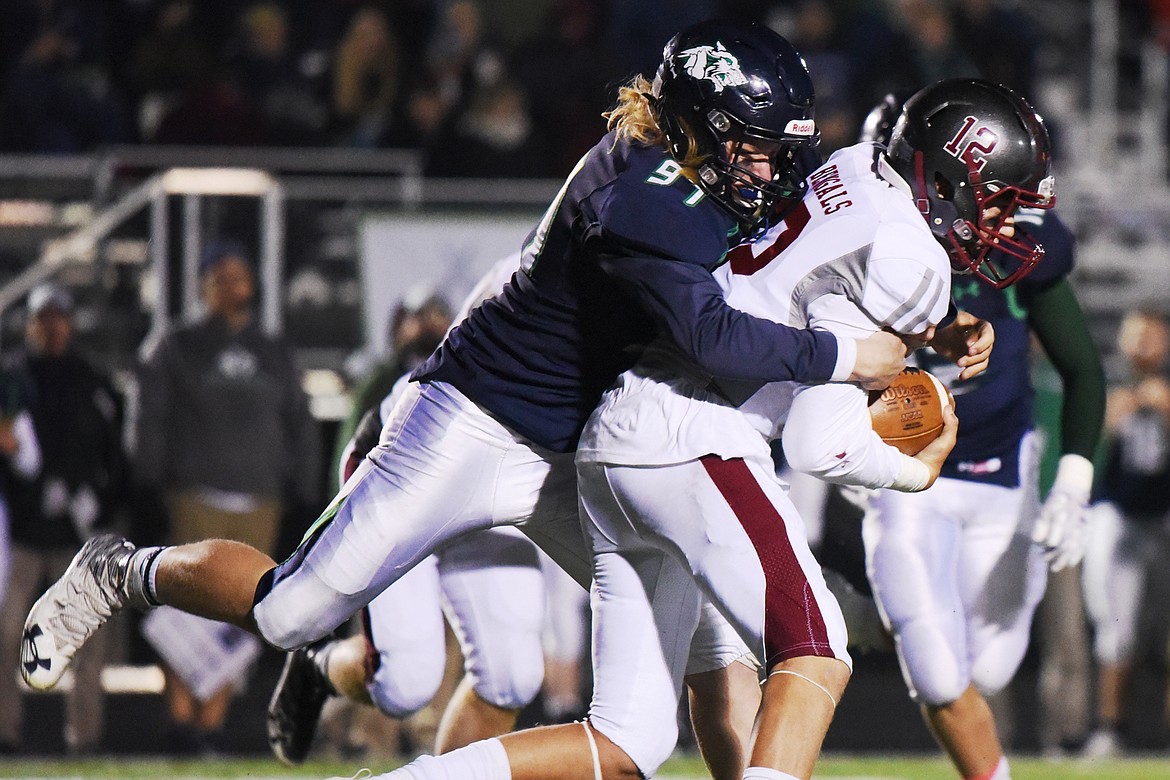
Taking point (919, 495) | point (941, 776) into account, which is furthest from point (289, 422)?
point (919, 495)

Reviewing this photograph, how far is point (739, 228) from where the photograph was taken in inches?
137

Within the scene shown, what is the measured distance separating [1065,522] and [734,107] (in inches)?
67.1

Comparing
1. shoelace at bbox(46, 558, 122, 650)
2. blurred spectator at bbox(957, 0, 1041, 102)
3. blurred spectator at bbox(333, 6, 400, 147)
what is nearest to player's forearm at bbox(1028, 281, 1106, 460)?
shoelace at bbox(46, 558, 122, 650)

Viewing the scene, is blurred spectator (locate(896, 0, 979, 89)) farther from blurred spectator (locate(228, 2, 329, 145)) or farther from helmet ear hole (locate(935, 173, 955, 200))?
helmet ear hole (locate(935, 173, 955, 200))

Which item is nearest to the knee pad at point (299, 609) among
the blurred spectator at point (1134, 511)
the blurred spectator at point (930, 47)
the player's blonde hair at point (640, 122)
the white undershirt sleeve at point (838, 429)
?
the white undershirt sleeve at point (838, 429)

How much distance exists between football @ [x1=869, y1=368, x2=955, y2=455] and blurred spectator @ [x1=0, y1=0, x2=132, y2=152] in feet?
21.3

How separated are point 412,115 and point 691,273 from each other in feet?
20.7

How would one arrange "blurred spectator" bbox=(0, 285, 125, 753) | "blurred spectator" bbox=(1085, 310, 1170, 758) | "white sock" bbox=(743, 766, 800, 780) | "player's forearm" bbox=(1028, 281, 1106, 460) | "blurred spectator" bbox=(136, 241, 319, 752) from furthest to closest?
"blurred spectator" bbox=(1085, 310, 1170, 758), "blurred spectator" bbox=(136, 241, 319, 752), "blurred spectator" bbox=(0, 285, 125, 753), "player's forearm" bbox=(1028, 281, 1106, 460), "white sock" bbox=(743, 766, 800, 780)

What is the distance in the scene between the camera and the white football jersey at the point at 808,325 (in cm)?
329

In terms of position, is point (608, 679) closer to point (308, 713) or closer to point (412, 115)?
point (308, 713)

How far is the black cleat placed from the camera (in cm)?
464

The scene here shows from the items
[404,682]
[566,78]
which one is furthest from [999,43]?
[404,682]

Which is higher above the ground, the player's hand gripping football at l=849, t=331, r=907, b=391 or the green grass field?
the player's hand gripping football at l=849, t=331, r=907, b=391

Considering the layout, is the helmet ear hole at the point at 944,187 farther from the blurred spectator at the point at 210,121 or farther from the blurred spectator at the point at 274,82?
the blurred spectator at the point at 274,82
